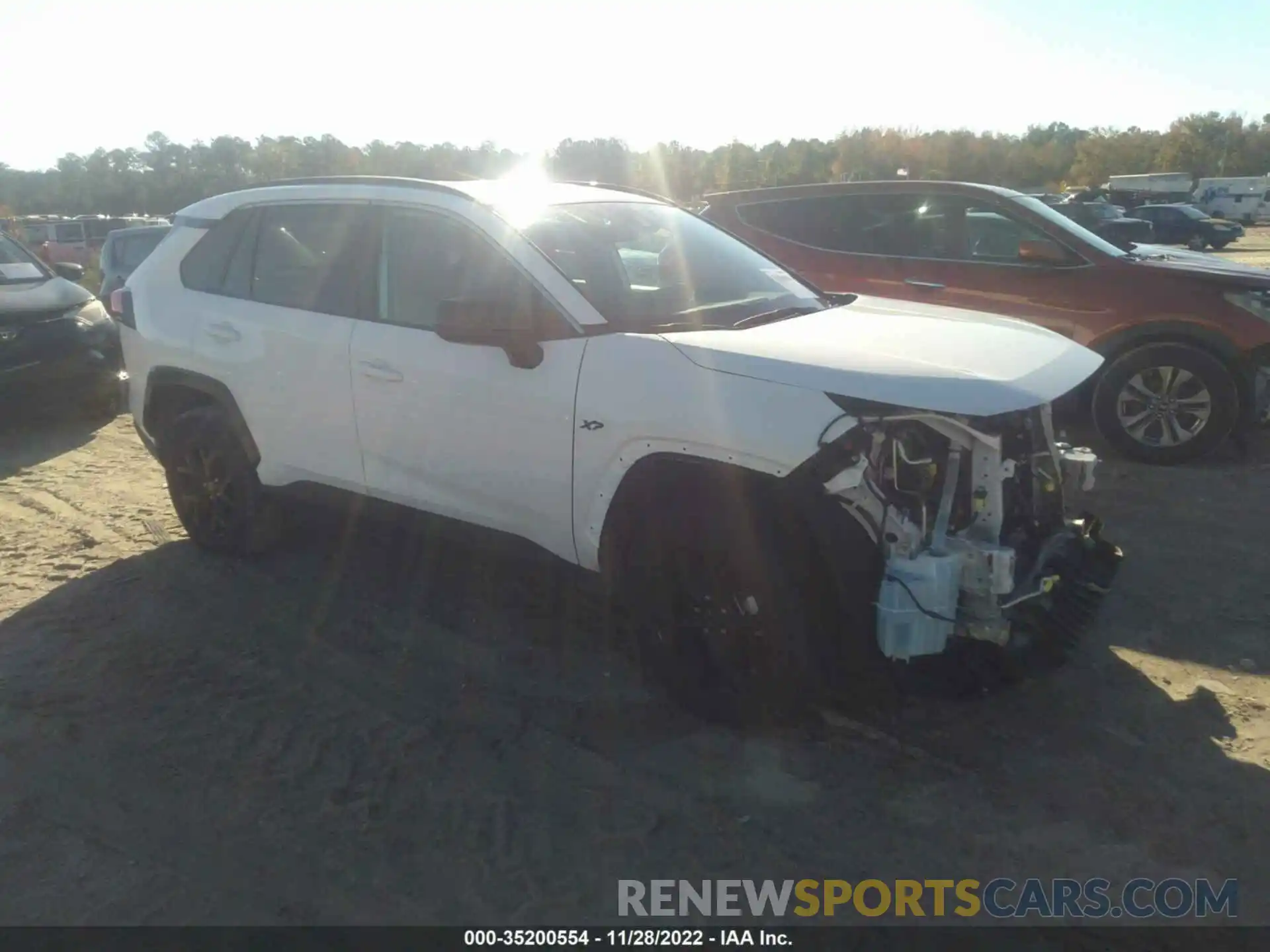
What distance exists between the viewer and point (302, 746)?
3625mm

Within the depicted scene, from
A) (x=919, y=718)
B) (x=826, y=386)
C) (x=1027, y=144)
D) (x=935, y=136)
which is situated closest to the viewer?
(x=826, y=386)

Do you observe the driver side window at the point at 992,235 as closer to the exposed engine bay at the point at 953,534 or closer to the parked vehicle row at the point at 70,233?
the exposed engine bay at the point at 953,534

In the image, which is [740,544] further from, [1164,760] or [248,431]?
[248,431]

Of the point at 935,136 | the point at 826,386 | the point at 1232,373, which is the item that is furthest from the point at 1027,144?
the point at 826,386

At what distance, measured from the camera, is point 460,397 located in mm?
3984

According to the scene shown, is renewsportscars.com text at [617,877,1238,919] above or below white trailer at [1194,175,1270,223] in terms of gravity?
below

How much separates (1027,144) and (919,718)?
253 feet

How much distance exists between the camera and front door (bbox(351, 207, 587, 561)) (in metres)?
3.78

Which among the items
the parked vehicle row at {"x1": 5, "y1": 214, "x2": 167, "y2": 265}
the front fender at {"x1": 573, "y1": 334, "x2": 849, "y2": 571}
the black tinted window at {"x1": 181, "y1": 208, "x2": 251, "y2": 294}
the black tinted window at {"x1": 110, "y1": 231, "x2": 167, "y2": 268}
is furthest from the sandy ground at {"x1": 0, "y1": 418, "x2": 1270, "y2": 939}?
the parked vehicle row at {"x1": 5, "y1": 214, "x2": 167, "y2": 265}

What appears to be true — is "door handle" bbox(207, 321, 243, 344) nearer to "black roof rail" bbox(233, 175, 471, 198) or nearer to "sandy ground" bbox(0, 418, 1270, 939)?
"black roof rail" bbox(233, 175, 471, 198)

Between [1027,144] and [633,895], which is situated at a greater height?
[1027,144]

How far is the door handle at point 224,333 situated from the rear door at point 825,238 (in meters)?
4.17

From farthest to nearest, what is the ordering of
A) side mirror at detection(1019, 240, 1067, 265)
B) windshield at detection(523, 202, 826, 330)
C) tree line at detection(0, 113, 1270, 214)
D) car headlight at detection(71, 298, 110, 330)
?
tree line at detection(0, 113, 1270, 214) < car headlight at detection(71, 298, 110, 330) < side mirror at detection(1019, 240, 1067, 265) < windshield at detection(523, 202, 826, 330)

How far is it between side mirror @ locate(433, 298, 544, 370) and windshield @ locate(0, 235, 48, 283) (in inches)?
270
